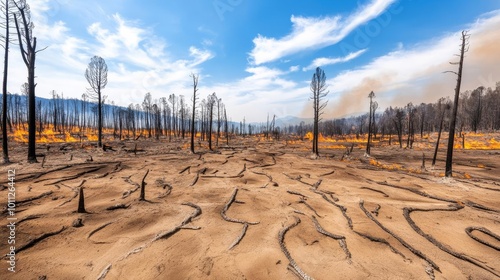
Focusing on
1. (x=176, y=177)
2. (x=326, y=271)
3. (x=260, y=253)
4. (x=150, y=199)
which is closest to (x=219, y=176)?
(x=176, y=177)

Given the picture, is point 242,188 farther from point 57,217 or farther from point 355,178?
point 355,178

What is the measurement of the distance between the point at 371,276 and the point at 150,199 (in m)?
7.72

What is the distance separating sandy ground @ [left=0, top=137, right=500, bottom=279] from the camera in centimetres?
439

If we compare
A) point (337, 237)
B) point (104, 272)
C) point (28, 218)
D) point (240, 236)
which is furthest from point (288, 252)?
point (28, 218)

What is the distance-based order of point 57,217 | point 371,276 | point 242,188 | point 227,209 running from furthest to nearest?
point 242,188, point 227,209, point 57,217, point 371,276

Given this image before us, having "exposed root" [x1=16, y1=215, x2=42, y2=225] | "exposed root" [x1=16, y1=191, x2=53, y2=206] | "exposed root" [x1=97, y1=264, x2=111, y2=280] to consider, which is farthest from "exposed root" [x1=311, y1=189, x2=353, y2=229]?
"exposed root" [x1=16, y1=191, x2=53, y2=206]

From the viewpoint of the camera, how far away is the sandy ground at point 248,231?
14.4 feet

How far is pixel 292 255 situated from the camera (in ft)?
15.8

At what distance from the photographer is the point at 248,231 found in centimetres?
597

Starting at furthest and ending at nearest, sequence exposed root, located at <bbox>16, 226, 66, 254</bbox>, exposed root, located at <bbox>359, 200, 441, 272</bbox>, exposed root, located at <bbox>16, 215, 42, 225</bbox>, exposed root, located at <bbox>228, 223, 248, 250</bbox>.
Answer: exposed root, located at <bbox>16, 215, 42, 225</bbox>, exposed root, located at <bbox>228, 223, 248, 250</bbox>, exposed root, located at <bbox>16, 226, 66, 254</bbox>, exposed root, located at <bbox>359, 200, 441, 272</bbox>

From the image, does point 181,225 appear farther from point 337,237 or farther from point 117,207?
point 337,237

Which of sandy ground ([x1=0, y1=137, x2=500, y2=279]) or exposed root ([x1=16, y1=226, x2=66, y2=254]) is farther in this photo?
exposed root ([x1=16, y1=226, x2=66, y2=254])

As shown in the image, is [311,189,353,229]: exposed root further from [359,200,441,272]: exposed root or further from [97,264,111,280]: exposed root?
[97,264,111,280]: exposed root

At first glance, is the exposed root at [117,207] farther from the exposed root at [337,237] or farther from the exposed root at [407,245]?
the exposed root at [407,245]
